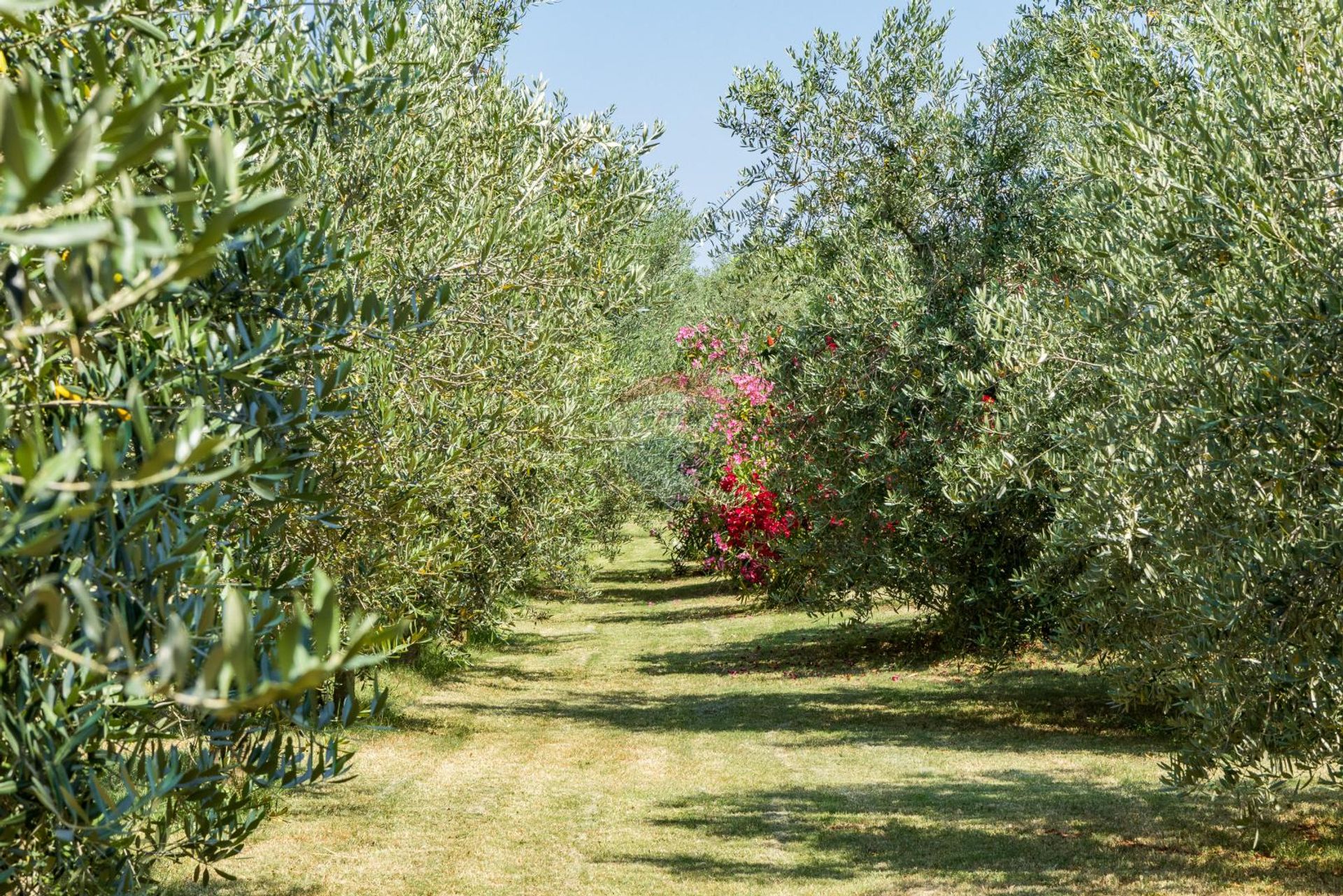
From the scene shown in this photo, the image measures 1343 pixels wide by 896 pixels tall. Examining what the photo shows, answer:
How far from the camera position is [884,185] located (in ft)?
54.2

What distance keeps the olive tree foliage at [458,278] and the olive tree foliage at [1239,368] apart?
4614 millimetres

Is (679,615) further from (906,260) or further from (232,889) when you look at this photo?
(232,889)

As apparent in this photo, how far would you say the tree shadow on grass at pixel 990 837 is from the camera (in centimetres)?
934

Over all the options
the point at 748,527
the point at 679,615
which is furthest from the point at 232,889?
the point at 679,615

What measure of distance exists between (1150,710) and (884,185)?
327 inches

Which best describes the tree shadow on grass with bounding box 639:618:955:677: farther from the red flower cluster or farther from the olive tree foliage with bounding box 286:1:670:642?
the olive tree foliage with bounding box 286:1:670:642

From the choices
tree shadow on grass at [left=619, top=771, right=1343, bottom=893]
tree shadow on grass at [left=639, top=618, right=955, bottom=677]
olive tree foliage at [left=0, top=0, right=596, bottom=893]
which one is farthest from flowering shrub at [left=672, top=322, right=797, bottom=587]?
olive tree foliage at [left=0, top=0, right=596, bottom=893]

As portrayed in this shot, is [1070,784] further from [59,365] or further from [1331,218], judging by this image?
[59,365]

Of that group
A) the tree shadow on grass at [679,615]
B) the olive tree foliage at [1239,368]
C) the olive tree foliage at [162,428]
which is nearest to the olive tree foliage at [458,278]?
the olive tree foliage at [162,428]

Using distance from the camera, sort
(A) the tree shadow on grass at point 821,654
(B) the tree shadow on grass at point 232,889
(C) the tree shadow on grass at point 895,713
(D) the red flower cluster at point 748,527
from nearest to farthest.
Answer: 1. (B) the tree shadow on grass at point 232,889
2. (C) the tree shadow on grass at point 895,713
3. (A) the tree shadow on grass at point 821,654
4. (D) the red flower cluster at point 748,527

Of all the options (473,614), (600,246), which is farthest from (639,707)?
(600,246)

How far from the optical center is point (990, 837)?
10672mm

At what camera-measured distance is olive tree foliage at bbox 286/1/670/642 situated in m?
8.44

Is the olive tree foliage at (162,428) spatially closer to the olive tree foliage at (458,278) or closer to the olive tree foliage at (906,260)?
the olive tree foliage at (458,278)
